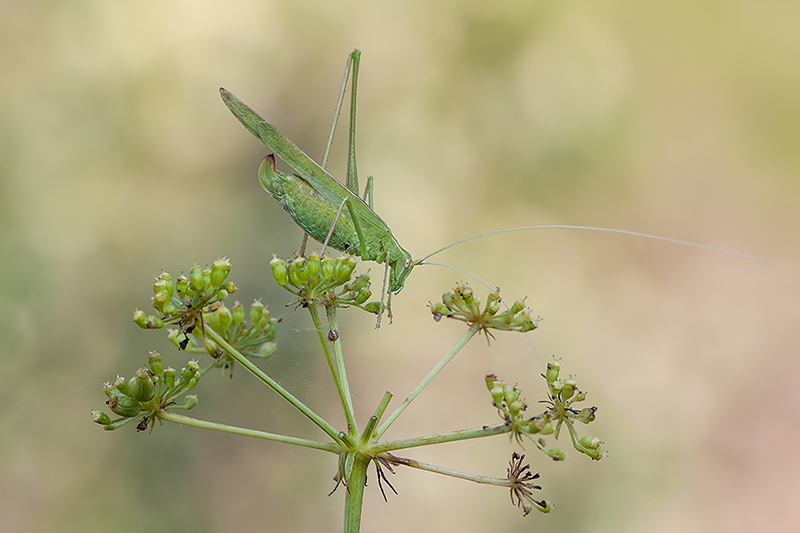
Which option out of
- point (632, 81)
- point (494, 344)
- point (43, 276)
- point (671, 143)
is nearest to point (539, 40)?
point (632, 81)

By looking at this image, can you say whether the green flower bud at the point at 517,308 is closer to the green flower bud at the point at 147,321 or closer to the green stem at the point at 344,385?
the green stem at the point at 344,385

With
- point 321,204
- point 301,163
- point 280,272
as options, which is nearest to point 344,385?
point 280,272

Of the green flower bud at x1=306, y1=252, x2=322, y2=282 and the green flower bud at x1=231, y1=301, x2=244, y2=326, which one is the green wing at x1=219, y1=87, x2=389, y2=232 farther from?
the green flower bud at x1=231, y1=301, x2=244, y2=326

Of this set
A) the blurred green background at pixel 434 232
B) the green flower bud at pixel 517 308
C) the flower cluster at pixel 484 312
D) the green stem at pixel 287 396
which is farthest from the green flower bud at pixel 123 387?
the blurred green background at pixel 434 232

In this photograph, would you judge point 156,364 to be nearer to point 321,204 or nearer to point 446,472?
point 446,472

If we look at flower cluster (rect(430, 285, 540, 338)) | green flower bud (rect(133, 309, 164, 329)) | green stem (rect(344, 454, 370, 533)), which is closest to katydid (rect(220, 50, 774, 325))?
flower cluster (rect(430, 285, 540, 338))

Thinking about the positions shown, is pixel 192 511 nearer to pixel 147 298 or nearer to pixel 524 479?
pixel 147 298
